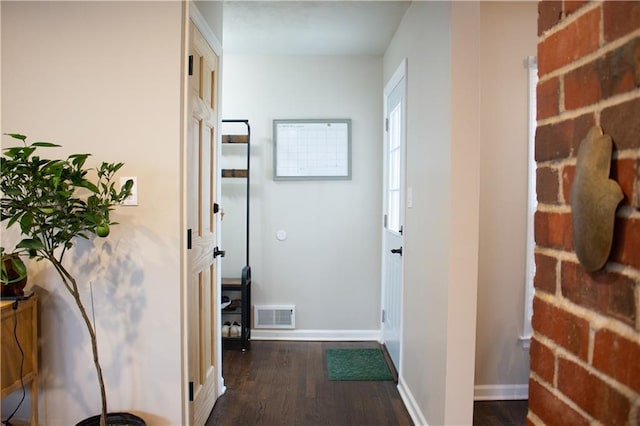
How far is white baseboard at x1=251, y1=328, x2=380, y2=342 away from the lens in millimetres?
3424

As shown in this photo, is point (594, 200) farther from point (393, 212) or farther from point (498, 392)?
point (393, 212)

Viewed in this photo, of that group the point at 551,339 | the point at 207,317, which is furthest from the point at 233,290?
the point at 551,339

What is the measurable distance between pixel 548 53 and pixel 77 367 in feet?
6.92

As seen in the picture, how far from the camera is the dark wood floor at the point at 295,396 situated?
2.21m

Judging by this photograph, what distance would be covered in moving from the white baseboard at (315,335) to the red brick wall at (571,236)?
285 centimetres

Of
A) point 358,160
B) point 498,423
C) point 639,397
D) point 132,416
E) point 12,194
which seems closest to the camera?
point 639,397

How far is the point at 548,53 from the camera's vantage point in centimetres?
64

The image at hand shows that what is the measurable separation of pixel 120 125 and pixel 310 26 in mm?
1716

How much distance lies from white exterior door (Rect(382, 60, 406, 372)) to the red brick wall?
73.9 inches

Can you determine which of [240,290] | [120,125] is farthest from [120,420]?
[240,290]

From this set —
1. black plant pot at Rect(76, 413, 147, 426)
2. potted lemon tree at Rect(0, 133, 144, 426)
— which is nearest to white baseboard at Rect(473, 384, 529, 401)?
black plant pot at Rect(76, 413, 147, 426)

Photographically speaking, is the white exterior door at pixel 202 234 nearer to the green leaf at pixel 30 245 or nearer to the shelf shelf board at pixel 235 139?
the green leaf at pixel 30 245

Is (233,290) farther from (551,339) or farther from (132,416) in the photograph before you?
(551,339)

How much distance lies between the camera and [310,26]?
9.18 feet
